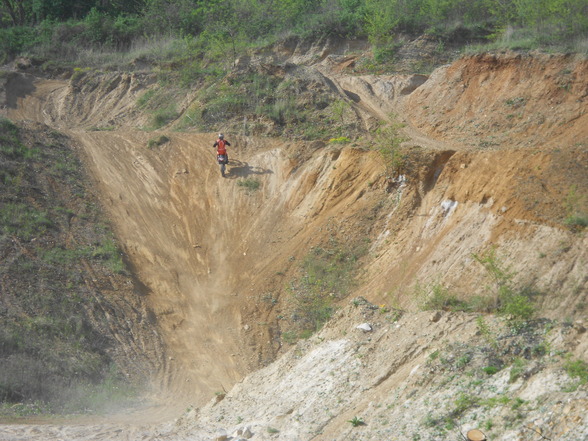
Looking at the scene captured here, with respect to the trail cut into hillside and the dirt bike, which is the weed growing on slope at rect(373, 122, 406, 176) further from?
the dirt bike

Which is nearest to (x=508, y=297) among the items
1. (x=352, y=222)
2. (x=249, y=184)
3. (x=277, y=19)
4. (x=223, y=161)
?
(x=352, y=222)

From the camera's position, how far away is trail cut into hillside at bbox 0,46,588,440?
41.6 feet

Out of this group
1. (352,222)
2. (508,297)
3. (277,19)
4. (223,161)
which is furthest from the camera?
(277,19)

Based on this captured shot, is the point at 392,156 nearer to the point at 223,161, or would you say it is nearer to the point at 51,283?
the point at 223,161

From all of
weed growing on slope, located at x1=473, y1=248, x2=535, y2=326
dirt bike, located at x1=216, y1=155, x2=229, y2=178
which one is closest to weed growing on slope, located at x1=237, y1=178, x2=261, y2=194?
dirt bike, located at x1=216, y1=155, x2=229, y2=178

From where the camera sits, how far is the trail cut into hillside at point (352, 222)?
41.6 feet

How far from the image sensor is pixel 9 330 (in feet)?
51.5

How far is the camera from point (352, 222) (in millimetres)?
19453

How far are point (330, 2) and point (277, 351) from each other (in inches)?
1210

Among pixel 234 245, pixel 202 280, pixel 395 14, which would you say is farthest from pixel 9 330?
pixel 395 14

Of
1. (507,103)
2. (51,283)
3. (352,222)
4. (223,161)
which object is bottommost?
(51,283)

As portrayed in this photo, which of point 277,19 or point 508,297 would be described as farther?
point 277,19

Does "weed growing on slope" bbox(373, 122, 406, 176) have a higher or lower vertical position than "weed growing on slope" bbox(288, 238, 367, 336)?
higher

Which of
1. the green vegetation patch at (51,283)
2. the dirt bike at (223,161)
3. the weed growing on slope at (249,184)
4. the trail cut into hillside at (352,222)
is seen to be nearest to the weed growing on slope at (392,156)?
the trail cut into hillside at (352,222)
